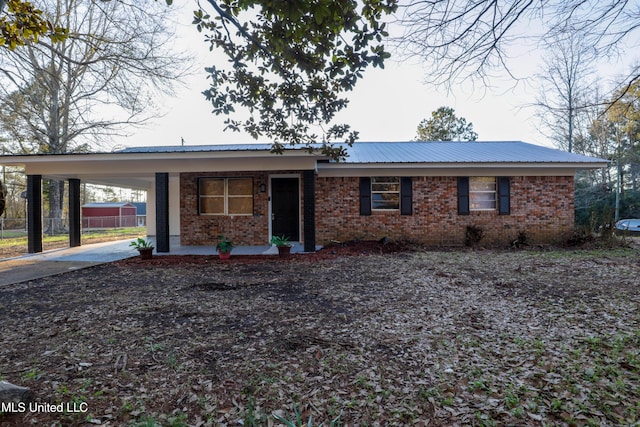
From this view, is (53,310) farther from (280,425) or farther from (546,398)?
(546,398)

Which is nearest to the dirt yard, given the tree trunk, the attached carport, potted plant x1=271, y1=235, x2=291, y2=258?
the tree trunk

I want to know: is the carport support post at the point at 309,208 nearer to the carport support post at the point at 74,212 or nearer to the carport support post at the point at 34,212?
the carport support post at the point at 34,212

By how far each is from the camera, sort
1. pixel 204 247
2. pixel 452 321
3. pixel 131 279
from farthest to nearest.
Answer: pixel 204 247
pixel 131 279
pixel 452 321

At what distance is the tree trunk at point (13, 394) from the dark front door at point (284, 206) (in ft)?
27.9

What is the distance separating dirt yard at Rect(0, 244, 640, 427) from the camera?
2.13 meters

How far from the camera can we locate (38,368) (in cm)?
263

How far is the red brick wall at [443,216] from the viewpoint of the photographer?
10.3 metres

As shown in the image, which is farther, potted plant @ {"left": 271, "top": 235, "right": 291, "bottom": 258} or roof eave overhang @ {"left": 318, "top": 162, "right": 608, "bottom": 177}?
roof eave overhang @ {"left": 318, "top": 162, "right": 608, "bottom": 177}

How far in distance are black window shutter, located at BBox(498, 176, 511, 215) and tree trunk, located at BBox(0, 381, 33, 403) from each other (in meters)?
11.6

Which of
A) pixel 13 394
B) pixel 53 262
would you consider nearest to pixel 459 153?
pixel 13 394

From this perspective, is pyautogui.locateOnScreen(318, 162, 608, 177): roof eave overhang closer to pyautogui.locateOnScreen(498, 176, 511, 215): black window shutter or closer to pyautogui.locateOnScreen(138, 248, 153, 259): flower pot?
pyautogui.locateOnScreen(498, 176, 511, 215): black window shutter

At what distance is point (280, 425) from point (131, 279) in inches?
210

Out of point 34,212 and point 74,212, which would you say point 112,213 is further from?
point 34,212

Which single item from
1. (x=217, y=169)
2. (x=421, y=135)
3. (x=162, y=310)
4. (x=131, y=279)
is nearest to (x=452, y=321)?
(x=162, y=310)
